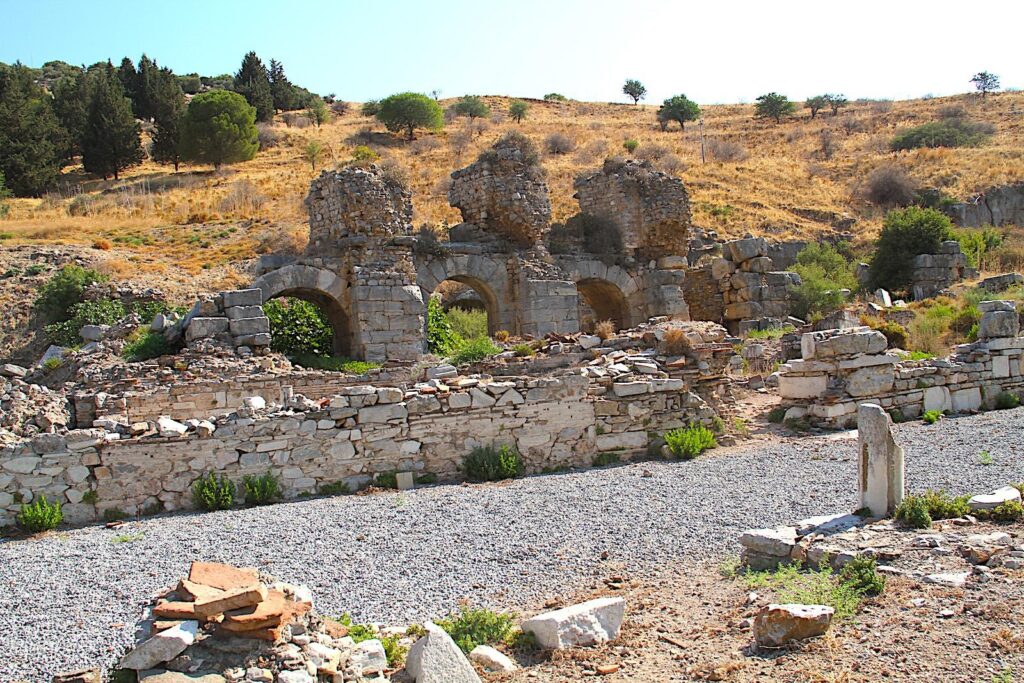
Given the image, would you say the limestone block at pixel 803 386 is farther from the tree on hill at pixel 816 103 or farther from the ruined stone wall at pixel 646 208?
the tree on hill at pixel 816 103

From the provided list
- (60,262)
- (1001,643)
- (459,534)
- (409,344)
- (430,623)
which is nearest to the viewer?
(1001,643)

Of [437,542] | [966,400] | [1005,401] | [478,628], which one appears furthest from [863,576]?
[1005,401]

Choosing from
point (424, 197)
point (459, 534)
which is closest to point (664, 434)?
point (459, 534)

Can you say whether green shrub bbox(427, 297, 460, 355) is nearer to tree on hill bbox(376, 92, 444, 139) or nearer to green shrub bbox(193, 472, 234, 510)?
green shrub bbox(193, 472, 234, 510)

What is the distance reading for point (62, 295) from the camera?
2098 centimetres

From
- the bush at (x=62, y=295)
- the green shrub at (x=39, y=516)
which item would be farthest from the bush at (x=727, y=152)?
the green shrub at (x=39, y=516)

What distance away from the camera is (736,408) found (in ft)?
38.4

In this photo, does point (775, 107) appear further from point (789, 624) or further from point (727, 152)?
point (789, 624)

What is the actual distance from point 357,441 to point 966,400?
30.7 feet

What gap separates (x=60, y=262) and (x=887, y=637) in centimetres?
2489

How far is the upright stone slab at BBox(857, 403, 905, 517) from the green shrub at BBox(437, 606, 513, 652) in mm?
3280

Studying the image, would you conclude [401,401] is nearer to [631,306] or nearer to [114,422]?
[114,422]

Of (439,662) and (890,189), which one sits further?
(890,189)

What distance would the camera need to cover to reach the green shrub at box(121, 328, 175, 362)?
1502 cm
